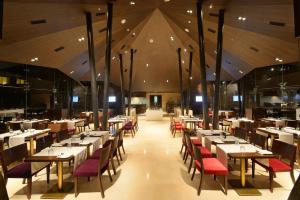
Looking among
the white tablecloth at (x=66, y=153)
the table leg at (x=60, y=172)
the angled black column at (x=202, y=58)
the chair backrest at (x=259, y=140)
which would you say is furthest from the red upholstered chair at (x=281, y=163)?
the angled black column at (x=202, y=58)

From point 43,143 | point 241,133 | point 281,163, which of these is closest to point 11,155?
point 43,143

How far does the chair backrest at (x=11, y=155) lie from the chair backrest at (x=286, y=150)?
16.1 ft

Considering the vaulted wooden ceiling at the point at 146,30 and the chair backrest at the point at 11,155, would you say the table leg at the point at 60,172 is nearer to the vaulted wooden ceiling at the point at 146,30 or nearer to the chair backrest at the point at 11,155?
the chair backrest at the point at 11,155

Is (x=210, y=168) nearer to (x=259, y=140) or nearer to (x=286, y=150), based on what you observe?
(x=286, y=150)

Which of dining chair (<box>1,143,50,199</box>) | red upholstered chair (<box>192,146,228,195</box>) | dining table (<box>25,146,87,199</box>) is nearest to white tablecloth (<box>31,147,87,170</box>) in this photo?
dining table (<box>25,146,87,199</box>)

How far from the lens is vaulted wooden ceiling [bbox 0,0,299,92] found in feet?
25.0

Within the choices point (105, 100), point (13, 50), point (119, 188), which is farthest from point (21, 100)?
point (119, 188)

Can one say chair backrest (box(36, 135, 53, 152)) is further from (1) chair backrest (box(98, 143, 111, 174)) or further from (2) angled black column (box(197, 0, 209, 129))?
(2) angled black column (box(197, 0, 209, 129))

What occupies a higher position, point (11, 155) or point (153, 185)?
point (11, 155)

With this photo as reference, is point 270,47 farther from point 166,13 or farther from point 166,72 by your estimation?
point 166,72

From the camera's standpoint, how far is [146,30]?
14.3 metres

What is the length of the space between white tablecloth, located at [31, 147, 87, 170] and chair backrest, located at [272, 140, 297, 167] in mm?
3811

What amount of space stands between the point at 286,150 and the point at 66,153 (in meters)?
4.07

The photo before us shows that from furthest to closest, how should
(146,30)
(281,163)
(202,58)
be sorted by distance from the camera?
(146,30)
(202,58)
(281,163)
